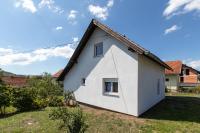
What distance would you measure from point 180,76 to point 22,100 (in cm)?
3166

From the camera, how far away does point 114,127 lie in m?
10.1

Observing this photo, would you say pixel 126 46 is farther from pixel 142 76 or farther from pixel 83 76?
pixel 83 76

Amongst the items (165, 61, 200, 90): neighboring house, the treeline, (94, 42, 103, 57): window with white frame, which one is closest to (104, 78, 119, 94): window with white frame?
(94, 42, 103, 57): window with white frame

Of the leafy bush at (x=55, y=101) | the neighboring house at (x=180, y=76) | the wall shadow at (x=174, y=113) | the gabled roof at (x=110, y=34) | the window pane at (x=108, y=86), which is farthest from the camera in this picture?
the neighboring house at (x=180, y=76)

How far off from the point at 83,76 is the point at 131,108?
620 cm

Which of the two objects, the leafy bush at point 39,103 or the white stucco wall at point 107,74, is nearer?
the white stucco wall at point 107,74

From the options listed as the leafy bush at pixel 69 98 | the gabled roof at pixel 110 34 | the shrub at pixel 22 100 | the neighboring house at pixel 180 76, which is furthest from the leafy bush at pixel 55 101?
the neighboring house at pixel 180 76

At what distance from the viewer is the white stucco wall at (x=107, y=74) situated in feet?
40.9

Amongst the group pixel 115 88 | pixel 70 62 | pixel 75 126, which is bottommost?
pixel 75 126

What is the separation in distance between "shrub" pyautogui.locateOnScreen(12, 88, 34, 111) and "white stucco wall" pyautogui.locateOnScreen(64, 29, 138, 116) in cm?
411

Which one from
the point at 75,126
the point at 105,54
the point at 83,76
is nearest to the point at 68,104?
the point at 83,76

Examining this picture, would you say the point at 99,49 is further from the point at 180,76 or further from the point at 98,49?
the point at 180,76

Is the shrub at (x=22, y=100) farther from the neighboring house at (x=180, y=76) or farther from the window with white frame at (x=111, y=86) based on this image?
the neighboring house at (x=180, y=76)

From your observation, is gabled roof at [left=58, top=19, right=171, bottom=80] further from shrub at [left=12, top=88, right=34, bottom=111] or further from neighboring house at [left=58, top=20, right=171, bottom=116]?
shrub at [left=12, top=88, right=34, bottom=111]
